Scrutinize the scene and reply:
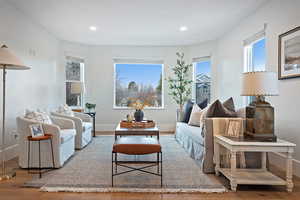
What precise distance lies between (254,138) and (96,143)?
11.8 feet

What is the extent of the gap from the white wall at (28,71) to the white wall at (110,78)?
1.13 meters

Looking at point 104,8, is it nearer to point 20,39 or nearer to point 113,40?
point 20,39

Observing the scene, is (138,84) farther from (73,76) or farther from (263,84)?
(263,84)

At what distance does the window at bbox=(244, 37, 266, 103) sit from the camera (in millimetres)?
4290

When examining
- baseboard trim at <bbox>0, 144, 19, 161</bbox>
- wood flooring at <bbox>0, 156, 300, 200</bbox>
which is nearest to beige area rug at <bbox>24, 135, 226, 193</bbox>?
wood flooring at <bbox>0, 156, 300, 200</bbox>

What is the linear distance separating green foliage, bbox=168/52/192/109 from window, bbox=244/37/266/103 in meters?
1.99

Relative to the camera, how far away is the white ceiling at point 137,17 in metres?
3.96

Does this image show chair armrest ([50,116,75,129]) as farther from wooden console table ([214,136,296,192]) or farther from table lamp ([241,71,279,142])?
table lamp ([241,71,279,142])

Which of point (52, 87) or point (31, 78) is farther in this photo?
point (52, 87)

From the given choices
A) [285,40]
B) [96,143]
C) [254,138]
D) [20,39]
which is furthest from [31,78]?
[285,40]

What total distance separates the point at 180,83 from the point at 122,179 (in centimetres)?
428

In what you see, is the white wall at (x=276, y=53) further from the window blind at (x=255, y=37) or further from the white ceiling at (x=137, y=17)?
the white ceiling at (x=137, y=17)

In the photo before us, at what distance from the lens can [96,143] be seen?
530 cm

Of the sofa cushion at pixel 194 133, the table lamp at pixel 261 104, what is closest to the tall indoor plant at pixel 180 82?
the sofa cushion at pixel 194 133
